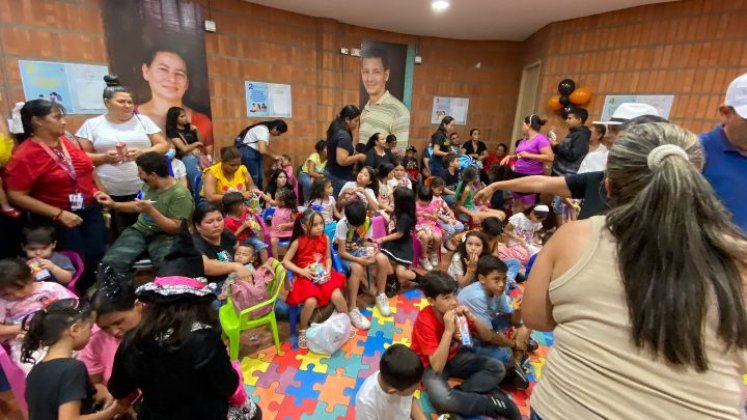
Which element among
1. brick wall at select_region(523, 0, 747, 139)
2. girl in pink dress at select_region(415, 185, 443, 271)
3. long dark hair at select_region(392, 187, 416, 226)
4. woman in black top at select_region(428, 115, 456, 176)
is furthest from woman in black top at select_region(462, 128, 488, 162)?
long dark hair at select_region(392, 187, 416, 226)

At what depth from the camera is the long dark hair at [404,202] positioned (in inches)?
135

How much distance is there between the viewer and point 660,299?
77cm

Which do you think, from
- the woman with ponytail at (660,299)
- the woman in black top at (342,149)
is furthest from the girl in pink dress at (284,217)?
the woman with ponytail at (660,299)

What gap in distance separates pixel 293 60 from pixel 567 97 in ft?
15.9

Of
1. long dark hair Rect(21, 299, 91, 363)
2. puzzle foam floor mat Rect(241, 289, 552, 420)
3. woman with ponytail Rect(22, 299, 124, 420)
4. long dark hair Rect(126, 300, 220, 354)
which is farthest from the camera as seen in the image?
puzzle foam floor mat Rect(241, 289, 552, 420)

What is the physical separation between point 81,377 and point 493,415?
6.45 feet

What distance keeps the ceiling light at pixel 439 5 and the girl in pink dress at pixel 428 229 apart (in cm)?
313

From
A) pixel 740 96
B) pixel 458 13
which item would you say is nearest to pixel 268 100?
pixel 458 13

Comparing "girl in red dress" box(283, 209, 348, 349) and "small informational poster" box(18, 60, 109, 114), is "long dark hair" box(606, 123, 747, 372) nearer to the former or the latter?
"girl in red dress" box(283, 209, 348, 349)

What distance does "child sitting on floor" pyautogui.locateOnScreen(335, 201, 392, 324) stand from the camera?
9.89ft

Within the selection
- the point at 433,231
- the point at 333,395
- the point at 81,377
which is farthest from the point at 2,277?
the point at 433,231

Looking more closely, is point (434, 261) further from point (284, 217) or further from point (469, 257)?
point (284, 217)

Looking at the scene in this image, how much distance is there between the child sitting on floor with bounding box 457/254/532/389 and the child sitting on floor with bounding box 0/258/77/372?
8.04ft

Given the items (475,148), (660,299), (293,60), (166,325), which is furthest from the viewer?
(475,148)
